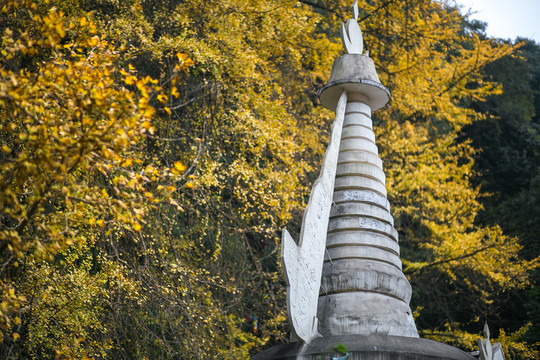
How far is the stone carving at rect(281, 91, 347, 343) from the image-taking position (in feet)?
12.2

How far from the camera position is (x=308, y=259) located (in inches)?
158

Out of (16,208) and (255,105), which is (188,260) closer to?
(255,105)

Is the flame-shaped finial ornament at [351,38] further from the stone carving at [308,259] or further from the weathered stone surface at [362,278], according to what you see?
the weathered stone surface at [362,278]

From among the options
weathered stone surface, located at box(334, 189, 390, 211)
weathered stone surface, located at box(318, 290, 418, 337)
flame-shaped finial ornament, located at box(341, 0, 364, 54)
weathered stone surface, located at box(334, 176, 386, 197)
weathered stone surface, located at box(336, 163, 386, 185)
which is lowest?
weathered stone surface, located at box(318, 290, 418, 337)

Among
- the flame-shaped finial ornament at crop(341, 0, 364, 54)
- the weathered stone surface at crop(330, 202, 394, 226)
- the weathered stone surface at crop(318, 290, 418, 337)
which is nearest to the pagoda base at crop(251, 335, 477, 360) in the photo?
the weathered stone surface at crop(318, 290, 418, 337)

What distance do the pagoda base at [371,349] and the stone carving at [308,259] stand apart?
4.3 inches

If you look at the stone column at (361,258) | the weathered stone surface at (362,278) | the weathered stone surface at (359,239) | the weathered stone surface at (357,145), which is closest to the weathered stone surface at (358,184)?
the stone column at (361,258)

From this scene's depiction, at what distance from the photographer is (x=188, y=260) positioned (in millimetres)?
7324

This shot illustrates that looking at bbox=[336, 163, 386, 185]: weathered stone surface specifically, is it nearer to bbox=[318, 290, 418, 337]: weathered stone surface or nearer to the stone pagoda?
the stone pagoda

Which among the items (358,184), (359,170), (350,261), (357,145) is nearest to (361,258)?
(350,261)

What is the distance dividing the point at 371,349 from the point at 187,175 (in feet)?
11.6

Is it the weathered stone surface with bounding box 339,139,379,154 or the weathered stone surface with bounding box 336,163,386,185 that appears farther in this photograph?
the weathered stone surface with bounding box 339,139,379,154

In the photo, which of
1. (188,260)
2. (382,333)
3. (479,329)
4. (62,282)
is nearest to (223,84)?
(188,260)

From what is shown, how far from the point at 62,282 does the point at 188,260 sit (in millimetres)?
2215
